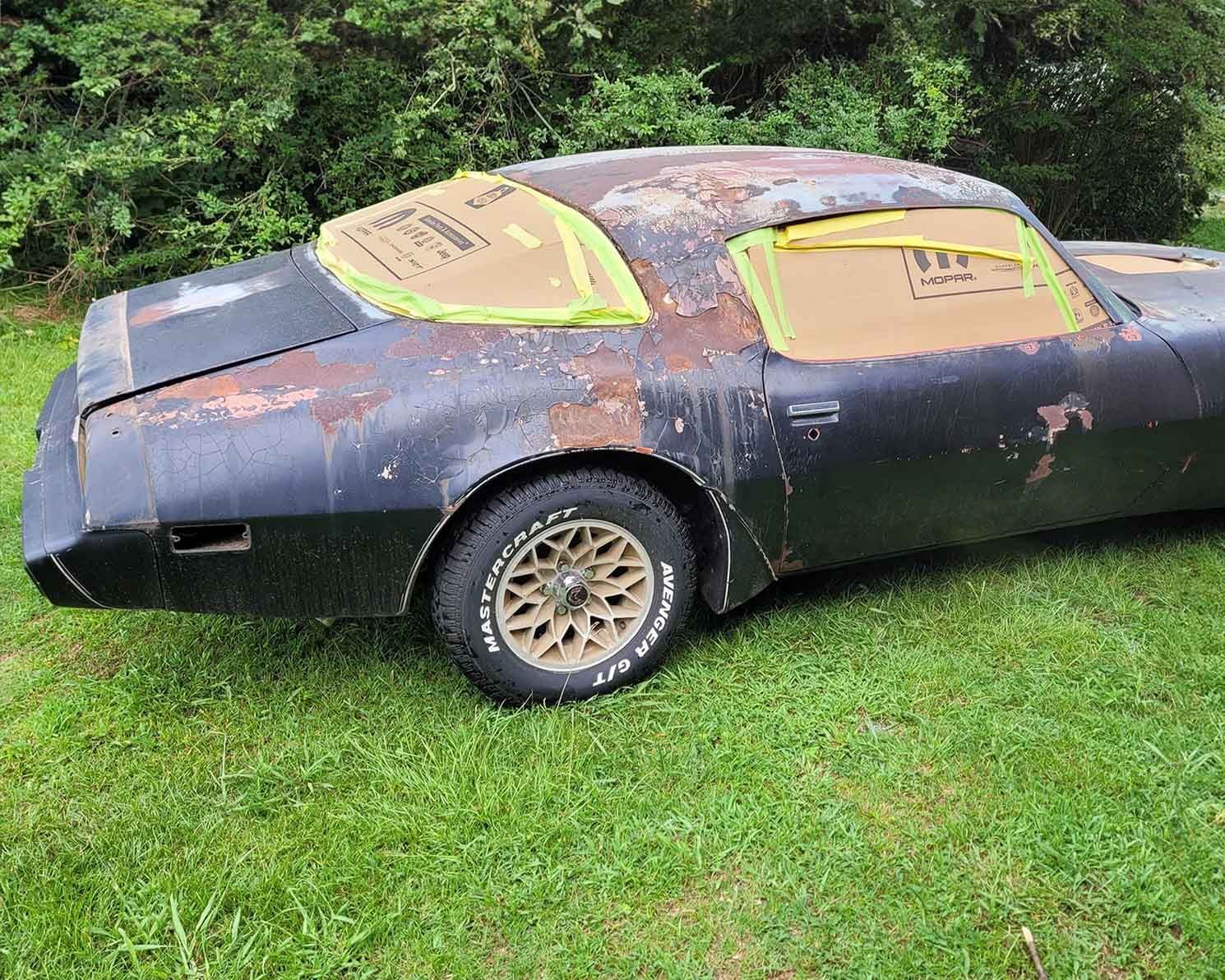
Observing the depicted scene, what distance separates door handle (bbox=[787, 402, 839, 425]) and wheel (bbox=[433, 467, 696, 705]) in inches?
16.9

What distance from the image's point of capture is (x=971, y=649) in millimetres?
3289

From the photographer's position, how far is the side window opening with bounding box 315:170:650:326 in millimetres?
2822

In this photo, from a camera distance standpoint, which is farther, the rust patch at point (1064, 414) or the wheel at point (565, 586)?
the rust patch at point (1064, 414)

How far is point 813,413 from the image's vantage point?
2947mm

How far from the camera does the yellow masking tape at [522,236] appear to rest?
298cm

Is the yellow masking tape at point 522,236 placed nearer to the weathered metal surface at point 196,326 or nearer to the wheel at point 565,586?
the weathered metal surface at point 196,326

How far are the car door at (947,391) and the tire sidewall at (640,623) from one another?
0.38 meters

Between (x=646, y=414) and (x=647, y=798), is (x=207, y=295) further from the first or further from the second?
(x=647, y=798)


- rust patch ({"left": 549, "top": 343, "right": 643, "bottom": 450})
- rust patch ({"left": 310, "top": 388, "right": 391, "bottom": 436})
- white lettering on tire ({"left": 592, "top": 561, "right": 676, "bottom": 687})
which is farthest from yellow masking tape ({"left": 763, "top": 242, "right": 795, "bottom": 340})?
rust patch ({"left": 310, "top": 388, "right": 391, "bottom": 436})

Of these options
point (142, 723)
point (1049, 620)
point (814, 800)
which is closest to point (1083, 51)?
point (1049, 620)

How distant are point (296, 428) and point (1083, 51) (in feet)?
22.7

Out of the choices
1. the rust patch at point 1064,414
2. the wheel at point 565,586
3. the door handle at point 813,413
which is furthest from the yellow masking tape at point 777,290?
the rust patch at point 1064,414

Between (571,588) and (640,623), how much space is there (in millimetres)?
273

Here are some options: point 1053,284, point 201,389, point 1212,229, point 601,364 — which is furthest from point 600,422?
point 1212,229
